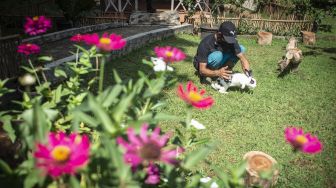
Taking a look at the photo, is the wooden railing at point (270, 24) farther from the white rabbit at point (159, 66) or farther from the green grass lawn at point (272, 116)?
the white rabbit at point (159, 66)

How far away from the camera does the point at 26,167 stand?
4.93ft

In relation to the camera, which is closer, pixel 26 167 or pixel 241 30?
pixel 26 167

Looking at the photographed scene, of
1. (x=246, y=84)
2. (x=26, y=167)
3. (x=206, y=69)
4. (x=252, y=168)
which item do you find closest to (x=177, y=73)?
(x=206, y=69)

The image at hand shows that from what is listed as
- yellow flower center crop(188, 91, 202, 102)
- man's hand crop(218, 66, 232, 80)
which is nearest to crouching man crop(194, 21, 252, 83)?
man's hand crop(218, 66, 232, 80)

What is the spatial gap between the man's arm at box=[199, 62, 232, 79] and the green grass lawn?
0.33 meters

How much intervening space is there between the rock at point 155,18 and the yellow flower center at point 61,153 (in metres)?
14.1

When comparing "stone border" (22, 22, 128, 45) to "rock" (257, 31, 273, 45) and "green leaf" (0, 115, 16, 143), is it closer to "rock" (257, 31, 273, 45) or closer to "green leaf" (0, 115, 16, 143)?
"rock" (257, 31, 273, 45)

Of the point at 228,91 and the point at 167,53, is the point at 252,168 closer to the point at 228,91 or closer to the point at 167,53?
the point at 167,53

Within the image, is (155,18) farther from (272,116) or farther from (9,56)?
(272,116)

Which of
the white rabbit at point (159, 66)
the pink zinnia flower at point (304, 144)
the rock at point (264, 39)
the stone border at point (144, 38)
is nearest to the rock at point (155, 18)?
the stone border at point (144, 38)

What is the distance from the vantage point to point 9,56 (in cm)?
479

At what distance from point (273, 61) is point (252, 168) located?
246 inches

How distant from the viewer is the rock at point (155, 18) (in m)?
14.7

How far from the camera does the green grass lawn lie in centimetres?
346
